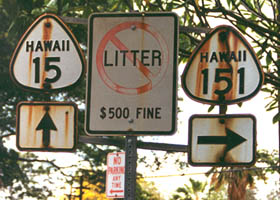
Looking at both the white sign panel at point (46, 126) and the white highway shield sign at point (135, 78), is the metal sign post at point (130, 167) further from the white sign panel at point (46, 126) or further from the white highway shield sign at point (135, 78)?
the white sign panel at point (46, 126)

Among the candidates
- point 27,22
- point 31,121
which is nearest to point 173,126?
point 31,121

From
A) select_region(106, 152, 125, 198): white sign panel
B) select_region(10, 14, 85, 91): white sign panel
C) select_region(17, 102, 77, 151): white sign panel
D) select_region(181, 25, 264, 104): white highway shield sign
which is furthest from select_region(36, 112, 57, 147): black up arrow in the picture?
select_region(106, 152, 125, 198): white sign panel

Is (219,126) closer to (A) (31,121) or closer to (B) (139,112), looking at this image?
(B) (139,112)

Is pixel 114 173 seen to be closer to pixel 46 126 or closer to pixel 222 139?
pixel 46 126

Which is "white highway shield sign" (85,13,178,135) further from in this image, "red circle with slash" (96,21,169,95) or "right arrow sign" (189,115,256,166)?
"right arrow sign" (189,115,256,166)

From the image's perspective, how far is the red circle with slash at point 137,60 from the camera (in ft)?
12.2

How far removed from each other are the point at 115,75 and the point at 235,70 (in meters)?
0.58

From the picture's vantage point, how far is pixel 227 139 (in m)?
3.69

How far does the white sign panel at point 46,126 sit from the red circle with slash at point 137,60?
220 millimetres

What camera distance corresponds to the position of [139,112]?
3.76 meters

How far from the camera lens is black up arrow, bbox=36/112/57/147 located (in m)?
3.77

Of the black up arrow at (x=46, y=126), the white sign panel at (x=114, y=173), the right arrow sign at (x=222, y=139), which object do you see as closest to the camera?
the right arrow sign at (x=222, y=139)

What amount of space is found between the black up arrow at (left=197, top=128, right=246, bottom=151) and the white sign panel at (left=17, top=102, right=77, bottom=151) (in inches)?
24.5

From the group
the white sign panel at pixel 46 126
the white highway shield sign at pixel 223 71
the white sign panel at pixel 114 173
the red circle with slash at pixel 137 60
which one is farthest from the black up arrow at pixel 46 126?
the white sign panel at pixel 114 173
